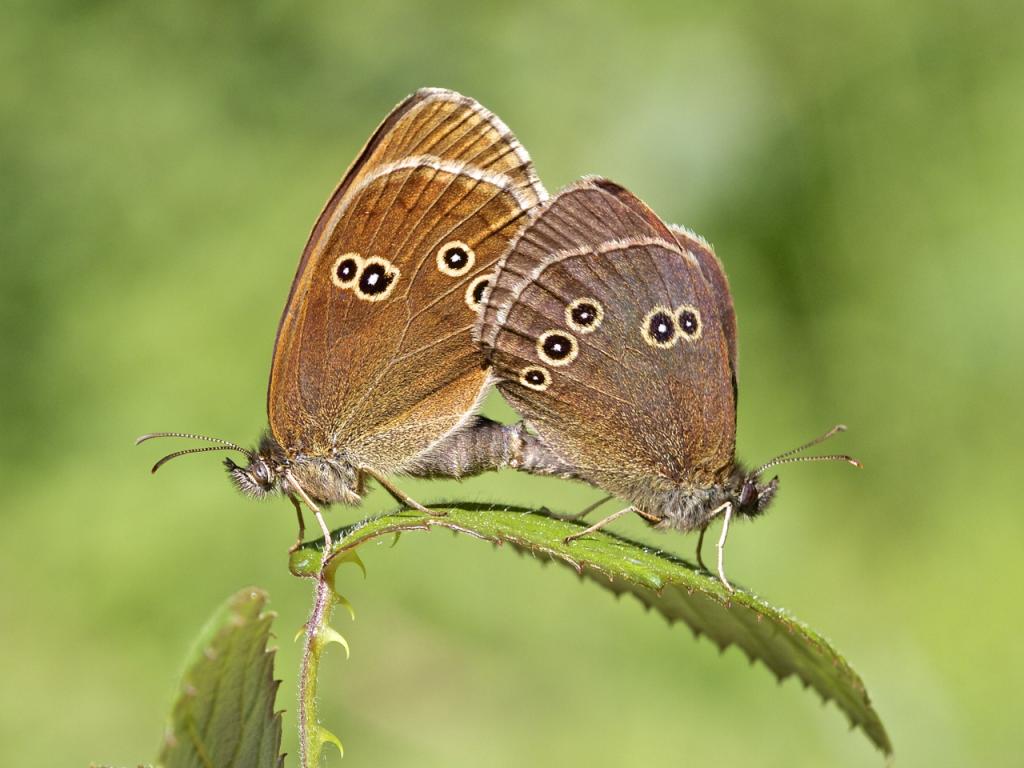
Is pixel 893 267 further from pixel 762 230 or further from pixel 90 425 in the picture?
pixel 90 425

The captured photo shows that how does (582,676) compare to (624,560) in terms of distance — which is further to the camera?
(582,676)

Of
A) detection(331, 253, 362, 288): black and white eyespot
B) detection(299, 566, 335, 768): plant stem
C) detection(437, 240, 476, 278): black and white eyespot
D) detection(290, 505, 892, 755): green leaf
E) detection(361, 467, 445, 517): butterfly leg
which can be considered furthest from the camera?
detection(437, 240, 476, 278): black and white eyespot

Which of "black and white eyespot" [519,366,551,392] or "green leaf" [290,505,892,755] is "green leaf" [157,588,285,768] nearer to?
"green leaf" [290,505,892,755]

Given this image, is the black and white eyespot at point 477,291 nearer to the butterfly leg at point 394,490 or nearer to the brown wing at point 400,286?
the brown wing at point 400,286

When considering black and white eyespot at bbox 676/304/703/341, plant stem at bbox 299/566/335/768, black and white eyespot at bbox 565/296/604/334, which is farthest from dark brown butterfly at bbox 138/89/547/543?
plant stem at bbox 299/566/335/768

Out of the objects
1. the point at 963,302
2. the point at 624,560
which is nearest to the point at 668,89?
the point at 963,302

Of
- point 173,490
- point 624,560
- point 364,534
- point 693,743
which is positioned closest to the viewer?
point 364,534
